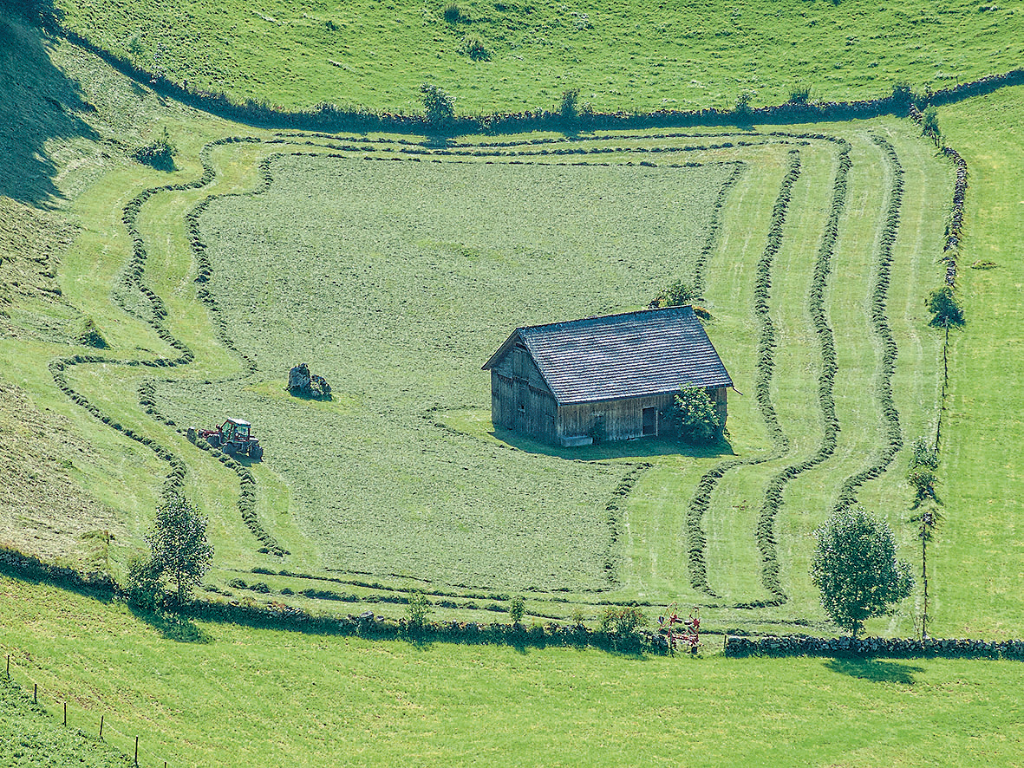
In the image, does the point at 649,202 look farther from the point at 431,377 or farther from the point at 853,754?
the point at 853,754

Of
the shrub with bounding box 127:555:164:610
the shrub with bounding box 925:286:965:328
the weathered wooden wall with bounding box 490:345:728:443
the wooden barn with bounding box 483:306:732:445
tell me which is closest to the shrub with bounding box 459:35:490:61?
the shrub with bounding box 925:286:965:328

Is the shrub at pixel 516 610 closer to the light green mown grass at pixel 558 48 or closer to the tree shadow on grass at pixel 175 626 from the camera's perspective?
the tree shadow on grass at pixel 175 626

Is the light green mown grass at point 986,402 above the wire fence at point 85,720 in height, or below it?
above

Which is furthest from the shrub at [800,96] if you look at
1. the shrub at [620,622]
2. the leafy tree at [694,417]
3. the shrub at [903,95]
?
the shrub at [620,622]

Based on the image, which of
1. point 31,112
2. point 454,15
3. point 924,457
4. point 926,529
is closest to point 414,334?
point 924,457

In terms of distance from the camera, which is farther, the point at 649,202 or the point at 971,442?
the point at 649,202

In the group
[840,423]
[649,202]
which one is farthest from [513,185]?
[840,423]
